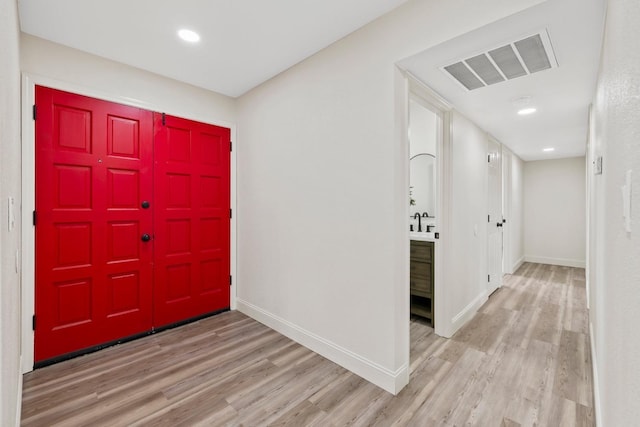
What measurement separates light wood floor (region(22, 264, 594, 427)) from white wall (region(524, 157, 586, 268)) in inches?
157

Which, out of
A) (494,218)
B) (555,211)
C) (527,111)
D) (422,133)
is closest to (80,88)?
(422,133)

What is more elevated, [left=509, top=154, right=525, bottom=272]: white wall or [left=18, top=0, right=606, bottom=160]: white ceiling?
[left=18, top=0, right=606, bottom=160]: white ceiling

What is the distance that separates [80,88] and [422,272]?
3.75 metres

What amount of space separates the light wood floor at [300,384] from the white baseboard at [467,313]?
0.08 m

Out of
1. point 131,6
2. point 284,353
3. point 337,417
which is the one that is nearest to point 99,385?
point 284,353

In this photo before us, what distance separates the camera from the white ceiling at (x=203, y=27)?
1.99 m

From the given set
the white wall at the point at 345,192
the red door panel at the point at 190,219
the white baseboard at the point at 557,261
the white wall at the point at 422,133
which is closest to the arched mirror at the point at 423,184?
the white wall at the point at 422,133

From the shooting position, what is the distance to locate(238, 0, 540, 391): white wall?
2.04 m

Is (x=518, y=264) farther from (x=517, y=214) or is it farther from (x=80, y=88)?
(x=80, y=88)

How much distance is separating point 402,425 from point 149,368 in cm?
200

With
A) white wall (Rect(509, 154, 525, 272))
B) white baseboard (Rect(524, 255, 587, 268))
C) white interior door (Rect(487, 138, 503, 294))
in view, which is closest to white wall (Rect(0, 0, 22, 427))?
white interior door (Rect(487, 138, 503, 294))

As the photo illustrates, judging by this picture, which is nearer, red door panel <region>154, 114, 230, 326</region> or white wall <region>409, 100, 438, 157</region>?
red door panel <region>154, 114, 230, 326</region>

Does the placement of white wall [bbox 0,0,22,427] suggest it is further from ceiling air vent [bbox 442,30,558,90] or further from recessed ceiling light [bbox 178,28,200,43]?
ceiling air vent [bbox 442,30,558,90]

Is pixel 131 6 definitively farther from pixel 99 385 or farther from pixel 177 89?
pixel 99 385
